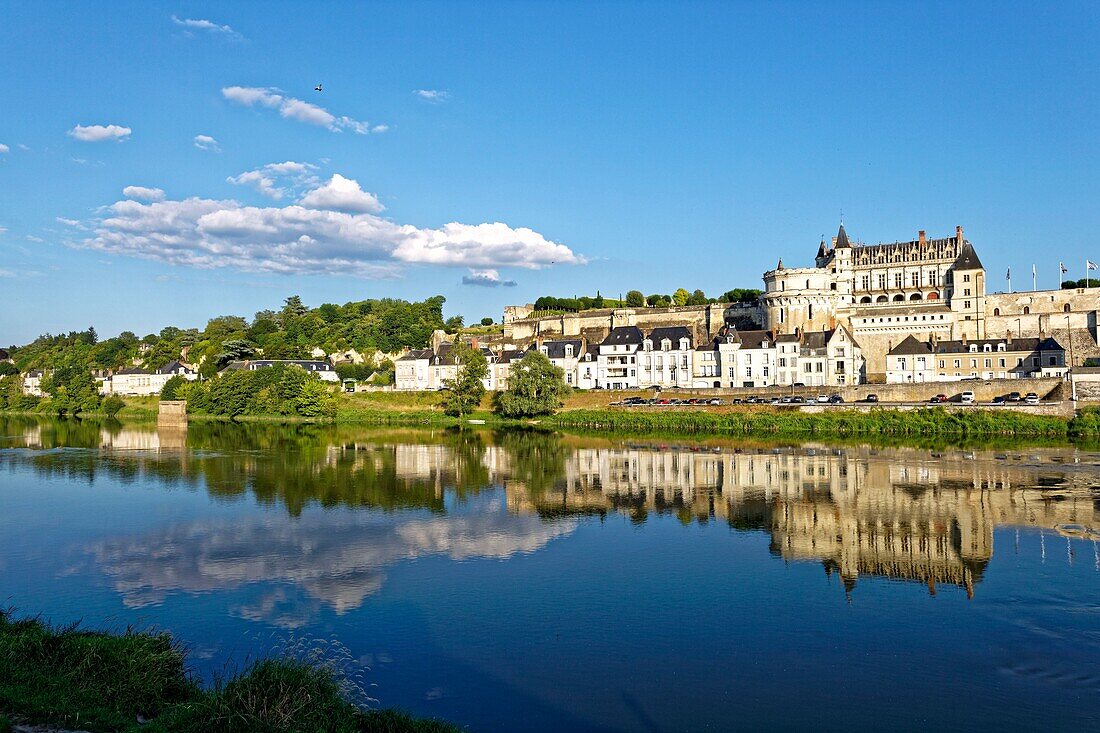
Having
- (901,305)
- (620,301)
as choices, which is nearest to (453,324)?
(620,301)

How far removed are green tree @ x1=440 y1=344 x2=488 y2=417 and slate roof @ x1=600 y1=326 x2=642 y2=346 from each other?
876 cm

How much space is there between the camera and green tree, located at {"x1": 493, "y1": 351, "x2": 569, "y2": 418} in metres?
44.2

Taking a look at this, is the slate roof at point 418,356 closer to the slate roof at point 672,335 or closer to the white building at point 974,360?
the slate roof at point 672,335

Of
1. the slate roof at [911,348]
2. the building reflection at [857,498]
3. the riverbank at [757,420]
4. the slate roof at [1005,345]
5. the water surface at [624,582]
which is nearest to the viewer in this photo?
the water surface at [624,582]

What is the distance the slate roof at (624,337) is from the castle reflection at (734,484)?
1676 centimetres

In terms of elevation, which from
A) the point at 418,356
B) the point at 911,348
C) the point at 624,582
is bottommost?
the point at 624,582

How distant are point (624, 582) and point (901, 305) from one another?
142 feet

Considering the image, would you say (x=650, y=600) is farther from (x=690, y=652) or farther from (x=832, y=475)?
(x=832, y=475)

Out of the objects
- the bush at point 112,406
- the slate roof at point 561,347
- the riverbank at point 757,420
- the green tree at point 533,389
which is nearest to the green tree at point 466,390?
the riverbank at point 757,420

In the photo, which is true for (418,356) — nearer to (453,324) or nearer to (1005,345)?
(453,324)

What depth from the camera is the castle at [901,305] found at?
155ft

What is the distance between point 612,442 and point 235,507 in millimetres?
18520

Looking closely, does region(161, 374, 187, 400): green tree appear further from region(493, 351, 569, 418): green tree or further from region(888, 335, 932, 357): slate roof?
region(888, 335, 932, 357): slate roof

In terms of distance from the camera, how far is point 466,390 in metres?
48.3
